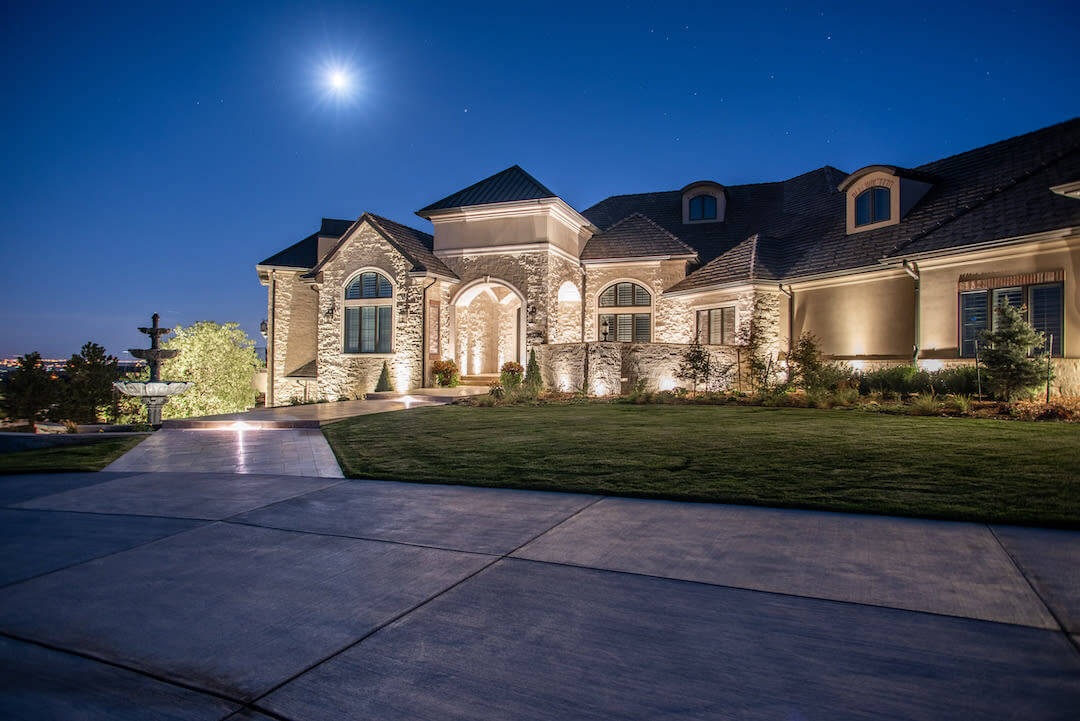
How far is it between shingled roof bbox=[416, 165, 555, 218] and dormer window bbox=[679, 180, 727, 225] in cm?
728

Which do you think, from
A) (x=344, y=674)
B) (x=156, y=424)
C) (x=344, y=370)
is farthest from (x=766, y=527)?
(x=344, y=370)

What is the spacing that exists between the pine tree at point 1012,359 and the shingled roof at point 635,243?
11.7 meters

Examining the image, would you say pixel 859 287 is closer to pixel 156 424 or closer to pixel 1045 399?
pixel 1045 399

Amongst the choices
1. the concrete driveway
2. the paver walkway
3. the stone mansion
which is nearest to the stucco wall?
the stone mansion

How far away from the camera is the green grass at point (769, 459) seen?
541 cm

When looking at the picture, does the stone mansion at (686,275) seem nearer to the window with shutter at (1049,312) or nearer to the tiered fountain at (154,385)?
the window with shutter at (1049,312)

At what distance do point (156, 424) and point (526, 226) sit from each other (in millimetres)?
13785

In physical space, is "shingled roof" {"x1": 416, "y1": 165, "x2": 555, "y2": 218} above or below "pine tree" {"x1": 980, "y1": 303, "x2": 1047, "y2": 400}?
above

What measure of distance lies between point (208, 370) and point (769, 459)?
92.1ft

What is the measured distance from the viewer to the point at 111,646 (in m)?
2.80

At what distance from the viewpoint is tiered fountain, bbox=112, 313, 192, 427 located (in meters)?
12.3

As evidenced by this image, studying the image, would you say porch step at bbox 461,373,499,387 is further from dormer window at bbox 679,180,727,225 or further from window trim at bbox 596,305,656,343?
dormer window at bbox 679,180,727,225

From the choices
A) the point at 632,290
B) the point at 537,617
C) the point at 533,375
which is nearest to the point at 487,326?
the point at 632,290

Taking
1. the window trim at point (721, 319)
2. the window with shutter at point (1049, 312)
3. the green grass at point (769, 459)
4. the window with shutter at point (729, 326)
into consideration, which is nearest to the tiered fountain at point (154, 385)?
the green grass at point (769, 459)
